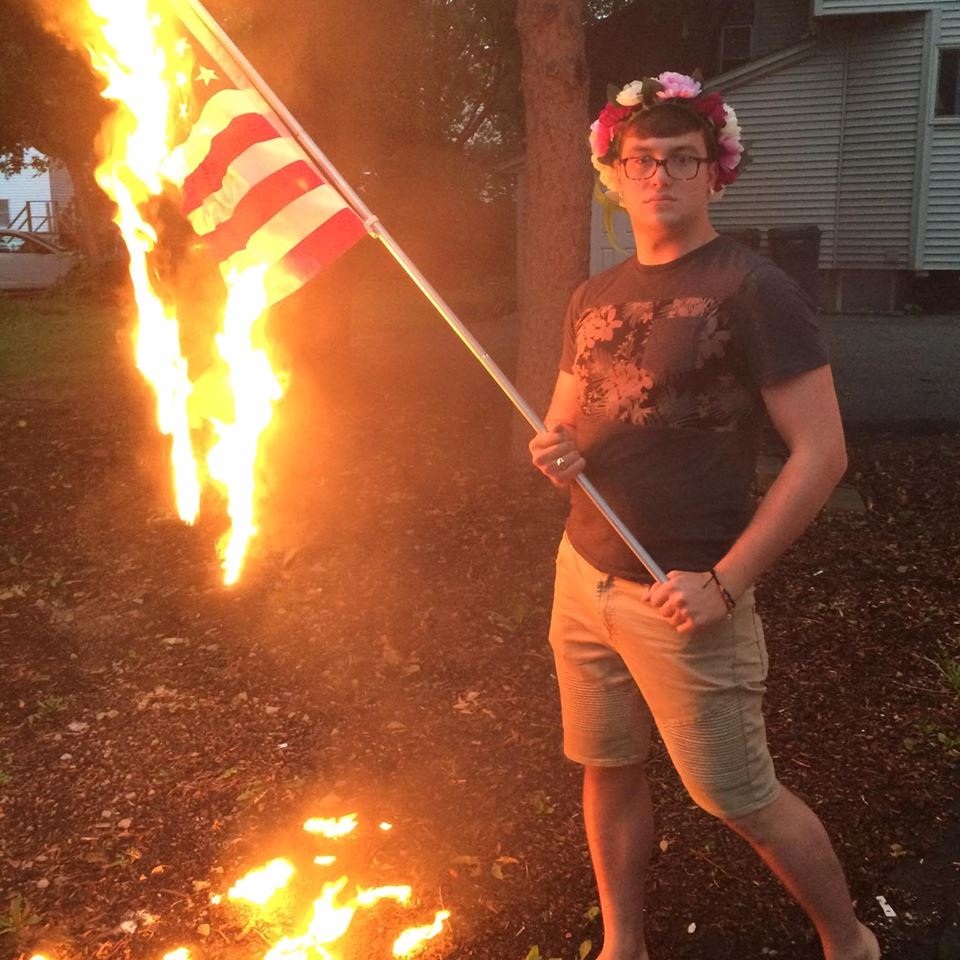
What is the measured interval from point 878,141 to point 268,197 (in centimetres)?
1870

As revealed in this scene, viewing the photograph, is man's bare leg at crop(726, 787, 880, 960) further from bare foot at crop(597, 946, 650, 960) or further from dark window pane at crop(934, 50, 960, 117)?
dark window pane at crop(934, 50, 960, 117)

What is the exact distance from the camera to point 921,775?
3668mm

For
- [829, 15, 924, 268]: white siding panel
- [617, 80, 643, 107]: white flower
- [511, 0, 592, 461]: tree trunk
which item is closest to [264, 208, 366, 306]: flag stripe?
[617, 80, 643, 107]: white flower

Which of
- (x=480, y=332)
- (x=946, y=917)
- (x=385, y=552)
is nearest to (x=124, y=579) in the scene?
(x=385, y=552)

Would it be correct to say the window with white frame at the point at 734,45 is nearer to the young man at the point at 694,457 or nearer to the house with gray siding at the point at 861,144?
the house with gray siding at the point at 861,144

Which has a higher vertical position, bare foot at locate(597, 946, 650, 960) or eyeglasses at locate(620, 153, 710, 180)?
eyeglasses at locate(620, 153, 710, 180)

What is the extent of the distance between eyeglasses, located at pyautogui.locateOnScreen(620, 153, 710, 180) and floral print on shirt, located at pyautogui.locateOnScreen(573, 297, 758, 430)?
277 millimetres

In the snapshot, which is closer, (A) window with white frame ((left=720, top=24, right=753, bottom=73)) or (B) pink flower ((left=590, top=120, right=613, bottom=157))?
(B) pink flower ((left=590, top=120, right=613, bottom=157))

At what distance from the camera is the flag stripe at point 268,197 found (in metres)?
2.95

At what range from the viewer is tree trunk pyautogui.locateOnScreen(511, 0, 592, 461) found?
6.36 m

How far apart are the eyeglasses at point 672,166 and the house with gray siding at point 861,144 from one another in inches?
651

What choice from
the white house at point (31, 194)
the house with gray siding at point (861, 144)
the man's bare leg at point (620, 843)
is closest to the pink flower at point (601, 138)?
the man's bare leg at point (620, 843)

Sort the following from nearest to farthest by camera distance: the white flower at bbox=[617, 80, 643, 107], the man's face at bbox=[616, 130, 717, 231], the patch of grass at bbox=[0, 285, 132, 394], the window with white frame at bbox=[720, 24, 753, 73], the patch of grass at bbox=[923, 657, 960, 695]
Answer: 1. the man's face at bbox=[616, 130, 717, 231]
2. the white flower at bbox=[617, 80, 643, 107]
3. the patch of grass at bbox=[923, 657, 960, 695]
4. the patch of grass at bbox=[0, 285, 132, 394]
5. the window with white frame at bbox=[720, 24, 753, 73]

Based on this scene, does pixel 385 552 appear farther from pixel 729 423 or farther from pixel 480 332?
pixel 480 332
